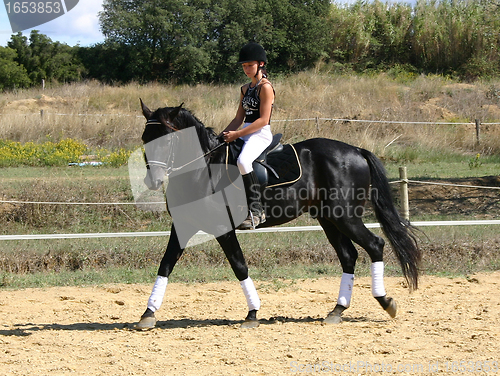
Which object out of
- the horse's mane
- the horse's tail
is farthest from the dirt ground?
the horse's mane

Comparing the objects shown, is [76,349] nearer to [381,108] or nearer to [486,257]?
[486,257]

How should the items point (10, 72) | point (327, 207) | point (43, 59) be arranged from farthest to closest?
1. point (43, 59)
2. point (10, 72)
3. point (327, 207)

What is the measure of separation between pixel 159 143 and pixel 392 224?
8.81 feet

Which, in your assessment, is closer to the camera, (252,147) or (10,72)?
(252,147)

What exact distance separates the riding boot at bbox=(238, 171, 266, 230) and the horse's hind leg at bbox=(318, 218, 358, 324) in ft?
2.78

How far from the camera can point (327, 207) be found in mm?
5430

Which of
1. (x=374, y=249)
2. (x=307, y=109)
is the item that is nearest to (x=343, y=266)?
(x=374, y=249)

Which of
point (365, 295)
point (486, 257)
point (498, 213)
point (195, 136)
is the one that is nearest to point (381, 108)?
point (498, 213)

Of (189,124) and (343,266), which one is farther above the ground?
(189,124)

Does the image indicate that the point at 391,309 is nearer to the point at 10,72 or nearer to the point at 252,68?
the point at 252,68

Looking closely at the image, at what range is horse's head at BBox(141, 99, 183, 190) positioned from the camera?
4.69 metres

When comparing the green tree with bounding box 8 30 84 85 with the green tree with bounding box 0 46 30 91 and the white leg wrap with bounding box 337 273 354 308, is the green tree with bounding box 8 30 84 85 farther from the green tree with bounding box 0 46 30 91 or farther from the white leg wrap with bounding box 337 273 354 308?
the white leg wrap with bounding box 337 273 354 308

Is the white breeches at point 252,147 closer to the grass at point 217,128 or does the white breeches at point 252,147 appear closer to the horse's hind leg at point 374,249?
the horse's hind leg at point 374,249

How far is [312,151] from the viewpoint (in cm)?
555
